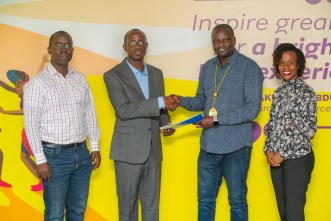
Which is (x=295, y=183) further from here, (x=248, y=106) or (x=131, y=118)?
(x=131, y=118)

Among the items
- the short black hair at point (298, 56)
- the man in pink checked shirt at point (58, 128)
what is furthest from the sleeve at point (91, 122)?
the short black hair at point (298, 56)

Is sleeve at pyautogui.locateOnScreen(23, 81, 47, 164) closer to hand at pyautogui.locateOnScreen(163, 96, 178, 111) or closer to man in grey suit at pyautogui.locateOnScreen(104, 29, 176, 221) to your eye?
man in grey suit at pyautogui.locateOnScreen(104, 29, 176, 221)

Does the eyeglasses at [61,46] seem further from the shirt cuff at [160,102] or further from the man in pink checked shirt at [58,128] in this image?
the shirt cuff at [160,102]

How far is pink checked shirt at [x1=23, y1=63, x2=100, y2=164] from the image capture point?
2.84 m

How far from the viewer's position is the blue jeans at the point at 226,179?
10.3 feet

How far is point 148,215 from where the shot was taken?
130 inches

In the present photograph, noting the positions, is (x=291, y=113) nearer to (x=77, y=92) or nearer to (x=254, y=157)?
(x=254, y=157)

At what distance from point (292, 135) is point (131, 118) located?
1.19 metres

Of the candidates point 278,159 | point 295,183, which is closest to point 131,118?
point 278,159

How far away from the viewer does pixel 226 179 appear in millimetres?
3201

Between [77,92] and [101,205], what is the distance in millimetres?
1382

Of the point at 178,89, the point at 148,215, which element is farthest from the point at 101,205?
the point at 178,89

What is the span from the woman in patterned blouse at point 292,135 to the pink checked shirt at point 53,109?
1417 mm

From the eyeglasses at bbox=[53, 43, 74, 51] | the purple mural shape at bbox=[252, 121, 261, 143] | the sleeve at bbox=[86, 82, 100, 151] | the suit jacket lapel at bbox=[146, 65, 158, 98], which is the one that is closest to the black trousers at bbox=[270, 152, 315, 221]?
the purple mural shape at bbox=[252, 121, 261, 143]
